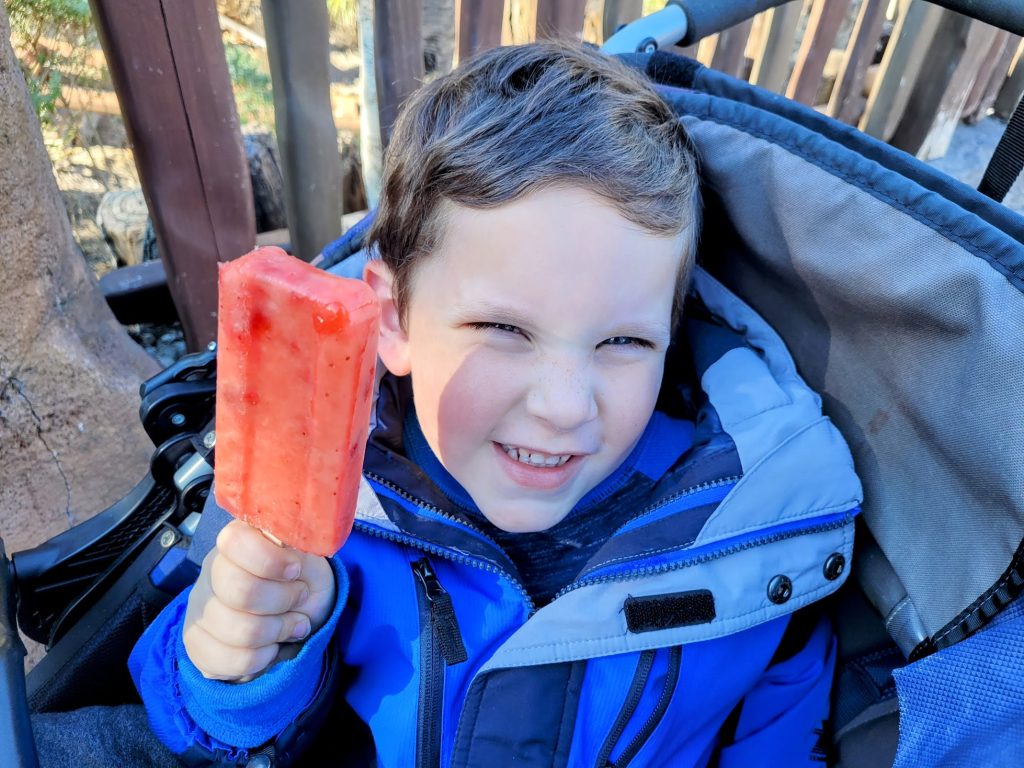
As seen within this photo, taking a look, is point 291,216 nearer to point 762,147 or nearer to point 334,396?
point 762,147

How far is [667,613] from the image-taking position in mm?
1185

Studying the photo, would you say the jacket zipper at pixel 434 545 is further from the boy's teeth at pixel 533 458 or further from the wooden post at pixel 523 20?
the wooden post at pixel 523 20

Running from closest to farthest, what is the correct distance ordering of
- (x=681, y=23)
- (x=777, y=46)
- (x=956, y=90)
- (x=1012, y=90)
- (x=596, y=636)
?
(x=596, y=636), (x=681, y=23), (x=777, y=46), (x=956, y=90), (x=1012, y=90)

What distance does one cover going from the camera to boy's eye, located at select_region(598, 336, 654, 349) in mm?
1188

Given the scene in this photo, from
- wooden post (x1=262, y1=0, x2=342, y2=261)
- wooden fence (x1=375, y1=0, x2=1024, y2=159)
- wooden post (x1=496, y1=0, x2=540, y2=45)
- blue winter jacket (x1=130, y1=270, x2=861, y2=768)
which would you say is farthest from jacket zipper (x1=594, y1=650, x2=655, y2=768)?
wooden post (x1=496, y1=0, x2=540, y2=45)

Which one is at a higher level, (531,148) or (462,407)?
(531,148)

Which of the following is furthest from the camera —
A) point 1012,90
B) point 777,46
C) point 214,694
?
point 1012,90

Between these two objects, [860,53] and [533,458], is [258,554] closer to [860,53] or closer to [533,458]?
[533,458]

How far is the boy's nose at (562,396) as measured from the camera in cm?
113

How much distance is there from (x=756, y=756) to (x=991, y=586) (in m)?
0.51

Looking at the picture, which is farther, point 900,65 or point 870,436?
point 900,65

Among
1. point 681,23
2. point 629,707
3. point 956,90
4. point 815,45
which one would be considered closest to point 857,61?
point 815,45

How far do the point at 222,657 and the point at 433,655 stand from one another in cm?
32

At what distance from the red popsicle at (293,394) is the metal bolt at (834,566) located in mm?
740
